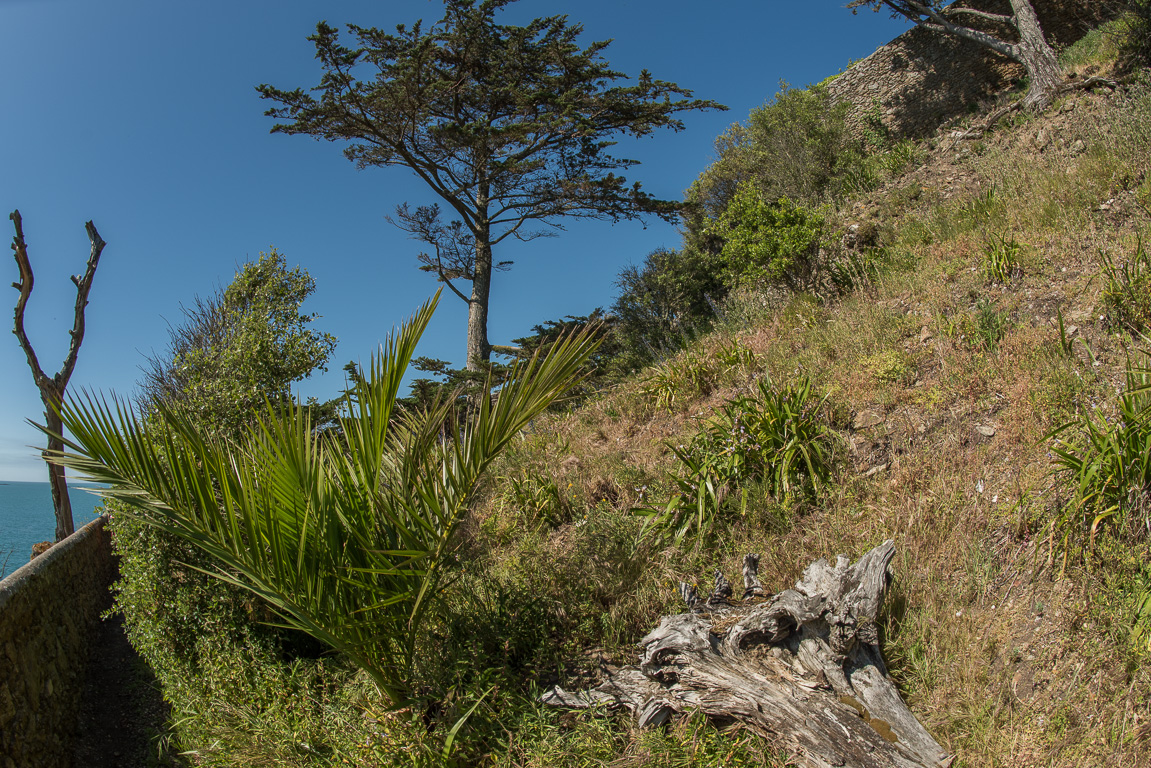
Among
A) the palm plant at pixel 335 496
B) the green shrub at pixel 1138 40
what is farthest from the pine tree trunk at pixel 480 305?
the green shrub at pixel 1138 40

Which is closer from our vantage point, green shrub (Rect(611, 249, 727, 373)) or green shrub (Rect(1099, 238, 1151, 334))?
green shrub (Rect(1099, 238, 1151, 334))

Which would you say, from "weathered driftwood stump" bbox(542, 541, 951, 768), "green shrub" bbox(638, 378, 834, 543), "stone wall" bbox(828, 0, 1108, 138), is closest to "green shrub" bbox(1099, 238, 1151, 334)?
"green shrub" bbox(638, 378, 834, 543)

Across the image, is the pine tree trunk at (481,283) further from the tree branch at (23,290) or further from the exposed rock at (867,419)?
the exposed rock at (867,419)

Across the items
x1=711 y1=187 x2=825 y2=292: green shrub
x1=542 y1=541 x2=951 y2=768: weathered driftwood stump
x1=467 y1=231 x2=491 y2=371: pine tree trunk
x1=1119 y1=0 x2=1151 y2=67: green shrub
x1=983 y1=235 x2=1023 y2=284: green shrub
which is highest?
x1=467 y1=231 x2=491 y2=371: pine tree trunk

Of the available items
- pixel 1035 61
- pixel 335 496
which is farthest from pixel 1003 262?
pixel 1035 61

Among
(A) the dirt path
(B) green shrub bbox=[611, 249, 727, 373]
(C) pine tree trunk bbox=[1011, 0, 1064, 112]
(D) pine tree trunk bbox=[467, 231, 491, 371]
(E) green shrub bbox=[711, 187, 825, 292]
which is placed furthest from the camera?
(D) pine tree trunk bbox=[467, 231, 491, 371]

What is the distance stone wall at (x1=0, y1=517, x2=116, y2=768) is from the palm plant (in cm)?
270

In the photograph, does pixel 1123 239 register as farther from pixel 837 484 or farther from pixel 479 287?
pixel 479 287

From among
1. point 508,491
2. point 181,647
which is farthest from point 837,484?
point 181,647

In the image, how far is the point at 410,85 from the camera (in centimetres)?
1279

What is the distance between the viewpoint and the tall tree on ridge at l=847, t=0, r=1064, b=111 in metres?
11.7

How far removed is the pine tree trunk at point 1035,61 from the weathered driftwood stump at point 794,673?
39.1 feet

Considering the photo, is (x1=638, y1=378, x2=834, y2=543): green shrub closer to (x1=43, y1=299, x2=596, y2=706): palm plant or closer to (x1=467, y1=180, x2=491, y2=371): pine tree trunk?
(x1=43, y1=299, x2=596, y2=706): palm plant

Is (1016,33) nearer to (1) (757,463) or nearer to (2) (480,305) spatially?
(2) (480,305)
